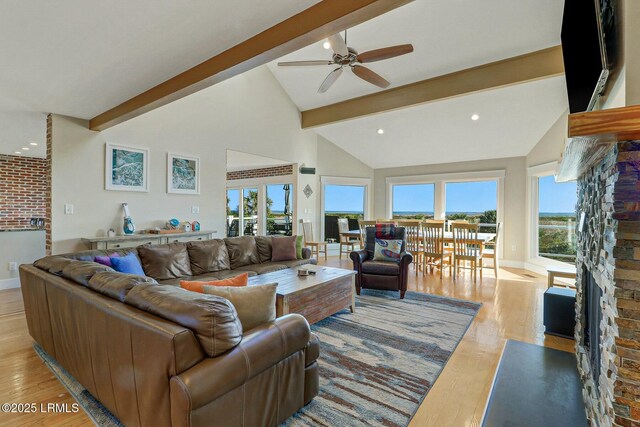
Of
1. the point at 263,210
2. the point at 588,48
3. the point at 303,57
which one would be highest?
the point at 303,57

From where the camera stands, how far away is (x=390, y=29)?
4.45m

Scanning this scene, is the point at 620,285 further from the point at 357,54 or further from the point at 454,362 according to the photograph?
the point at 357,54

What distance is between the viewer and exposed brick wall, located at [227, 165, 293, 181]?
24.6ft

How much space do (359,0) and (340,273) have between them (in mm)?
2634

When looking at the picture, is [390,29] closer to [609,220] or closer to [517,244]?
[609,220]

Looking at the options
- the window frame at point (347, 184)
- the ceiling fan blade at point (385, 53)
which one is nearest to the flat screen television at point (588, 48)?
the ceiling fan blade at point (385, 53)

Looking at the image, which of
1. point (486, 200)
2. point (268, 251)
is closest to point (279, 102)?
point (268, 251)

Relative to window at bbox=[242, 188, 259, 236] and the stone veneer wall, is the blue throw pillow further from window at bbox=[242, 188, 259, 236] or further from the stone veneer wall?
window at bbox=[242, 188, 259, 236]

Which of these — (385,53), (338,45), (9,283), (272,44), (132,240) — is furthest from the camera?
(9,283)

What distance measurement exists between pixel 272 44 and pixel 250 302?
1.78 meters

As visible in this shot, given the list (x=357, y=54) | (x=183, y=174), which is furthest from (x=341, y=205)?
(x=357, y=54)

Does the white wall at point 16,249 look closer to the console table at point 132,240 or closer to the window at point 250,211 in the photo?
the console table at point 132,240

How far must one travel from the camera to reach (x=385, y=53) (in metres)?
3.47


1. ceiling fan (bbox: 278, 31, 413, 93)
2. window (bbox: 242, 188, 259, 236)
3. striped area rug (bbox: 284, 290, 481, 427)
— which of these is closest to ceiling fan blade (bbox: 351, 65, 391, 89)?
ceiling fan (bbox: 278, 31, 413, 93)
